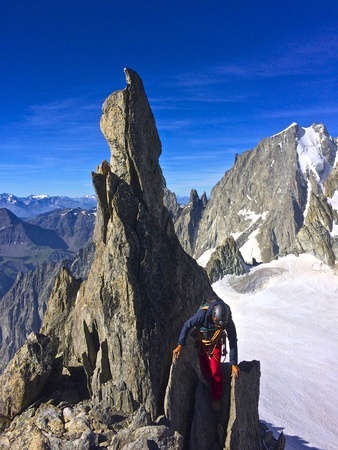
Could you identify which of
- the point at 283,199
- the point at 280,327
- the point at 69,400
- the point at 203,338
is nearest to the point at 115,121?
A: the point at 203,338

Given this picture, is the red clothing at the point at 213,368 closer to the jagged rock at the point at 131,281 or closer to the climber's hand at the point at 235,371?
the climber's hand at the point at 235,371

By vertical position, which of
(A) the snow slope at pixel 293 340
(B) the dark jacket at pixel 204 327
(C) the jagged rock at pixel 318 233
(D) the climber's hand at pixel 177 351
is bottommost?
(A) the snow slope at pixel 293 340

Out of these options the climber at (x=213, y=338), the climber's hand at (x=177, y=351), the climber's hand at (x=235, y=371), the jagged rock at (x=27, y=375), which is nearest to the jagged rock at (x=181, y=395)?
the climber's hand at (x=177, y=351)

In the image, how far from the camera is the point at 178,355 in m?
13.7

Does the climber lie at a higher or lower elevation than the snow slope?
higher

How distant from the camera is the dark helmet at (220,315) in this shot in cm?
1305

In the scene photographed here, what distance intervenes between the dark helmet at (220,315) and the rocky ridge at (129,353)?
2.43 m

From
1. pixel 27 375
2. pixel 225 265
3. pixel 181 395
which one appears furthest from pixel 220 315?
pixel 225 265

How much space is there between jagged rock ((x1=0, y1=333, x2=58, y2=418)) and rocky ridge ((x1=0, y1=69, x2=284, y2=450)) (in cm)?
4

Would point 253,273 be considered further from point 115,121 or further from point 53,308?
point 115,121

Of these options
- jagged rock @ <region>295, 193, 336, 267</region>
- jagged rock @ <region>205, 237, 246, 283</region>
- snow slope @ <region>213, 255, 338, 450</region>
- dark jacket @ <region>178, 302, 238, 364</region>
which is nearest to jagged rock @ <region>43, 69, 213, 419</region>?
dark jacket @ <region>178, 302, 238, 364</region>

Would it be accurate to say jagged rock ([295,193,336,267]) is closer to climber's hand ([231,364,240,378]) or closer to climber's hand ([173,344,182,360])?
climber's hand ([231,364,240,378])

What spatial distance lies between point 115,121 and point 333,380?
3215 cm

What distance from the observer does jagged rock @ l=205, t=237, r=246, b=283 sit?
77500 millimetres
